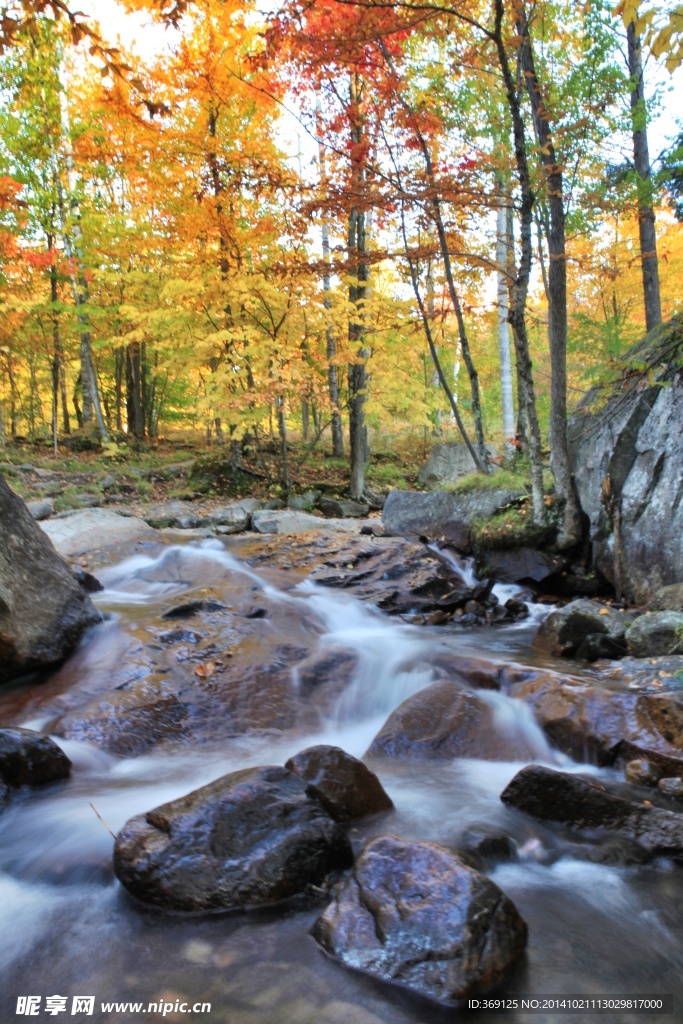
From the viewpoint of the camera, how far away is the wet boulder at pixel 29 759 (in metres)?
3.54

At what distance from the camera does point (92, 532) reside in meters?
9.71

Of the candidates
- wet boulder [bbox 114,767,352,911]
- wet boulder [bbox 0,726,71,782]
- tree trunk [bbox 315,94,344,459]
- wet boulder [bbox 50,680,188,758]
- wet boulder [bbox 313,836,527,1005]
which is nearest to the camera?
wet boulder [bbox 313,836,527,1005]

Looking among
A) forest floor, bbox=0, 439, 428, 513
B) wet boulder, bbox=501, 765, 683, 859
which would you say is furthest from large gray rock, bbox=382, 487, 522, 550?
wet boulder, bbox=501, 765, 683, 859

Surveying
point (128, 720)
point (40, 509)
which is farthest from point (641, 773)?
point (40, 509)

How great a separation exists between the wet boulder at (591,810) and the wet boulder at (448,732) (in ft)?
2.23

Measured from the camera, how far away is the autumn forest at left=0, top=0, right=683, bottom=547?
25.4ft

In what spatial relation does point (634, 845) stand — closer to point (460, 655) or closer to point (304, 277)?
point (460, 655)

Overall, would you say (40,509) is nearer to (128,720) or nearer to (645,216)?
(128,720)

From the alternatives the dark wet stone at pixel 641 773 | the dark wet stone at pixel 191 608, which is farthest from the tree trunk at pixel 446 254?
the dark wet stone at pixel 641 773

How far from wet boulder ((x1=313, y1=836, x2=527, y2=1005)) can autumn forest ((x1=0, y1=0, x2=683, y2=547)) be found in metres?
6.12

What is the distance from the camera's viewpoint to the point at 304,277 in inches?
466

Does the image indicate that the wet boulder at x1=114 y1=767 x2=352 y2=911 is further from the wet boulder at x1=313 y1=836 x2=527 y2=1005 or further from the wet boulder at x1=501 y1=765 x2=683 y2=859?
the wet boulder at x1=501 y1=765 x2=683 y2=859

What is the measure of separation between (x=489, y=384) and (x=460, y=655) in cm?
1890

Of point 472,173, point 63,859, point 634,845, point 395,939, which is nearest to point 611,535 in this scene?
point 634,845
